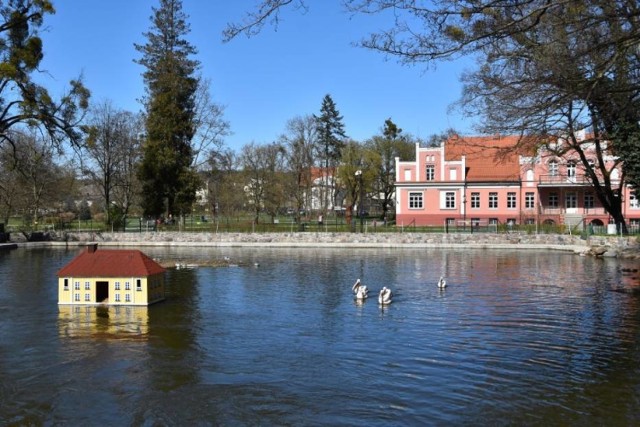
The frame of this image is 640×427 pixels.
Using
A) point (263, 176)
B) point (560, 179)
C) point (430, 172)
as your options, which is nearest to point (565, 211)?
point (560, 179)

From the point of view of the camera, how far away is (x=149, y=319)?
16.0 metres

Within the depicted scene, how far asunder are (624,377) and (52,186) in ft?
201

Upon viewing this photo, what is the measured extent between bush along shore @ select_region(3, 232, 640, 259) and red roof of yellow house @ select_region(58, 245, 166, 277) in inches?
989

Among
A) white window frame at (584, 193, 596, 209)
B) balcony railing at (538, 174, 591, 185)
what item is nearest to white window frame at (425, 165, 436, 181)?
balcony railing at (538, 174, 591, 185)

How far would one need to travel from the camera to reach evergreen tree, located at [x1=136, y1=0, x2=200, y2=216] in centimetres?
4972

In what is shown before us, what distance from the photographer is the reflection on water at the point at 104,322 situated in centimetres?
1418

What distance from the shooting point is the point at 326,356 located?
480 inches

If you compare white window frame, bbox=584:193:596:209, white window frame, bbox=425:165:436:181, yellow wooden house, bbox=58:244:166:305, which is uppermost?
white window frame, bbox=425:165:436:181

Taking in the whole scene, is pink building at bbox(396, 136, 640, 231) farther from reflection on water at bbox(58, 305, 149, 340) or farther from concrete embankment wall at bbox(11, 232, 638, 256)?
reflection on water at bbox(58, 305, 149, 340)

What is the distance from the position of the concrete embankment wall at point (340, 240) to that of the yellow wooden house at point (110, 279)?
25292 mm

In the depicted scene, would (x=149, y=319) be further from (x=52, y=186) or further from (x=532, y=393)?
(x=52, y=186)

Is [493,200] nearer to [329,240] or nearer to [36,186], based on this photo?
[329,240]

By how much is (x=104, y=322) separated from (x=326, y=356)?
643 centimetres

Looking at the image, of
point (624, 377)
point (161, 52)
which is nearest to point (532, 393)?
point (624, 377)
